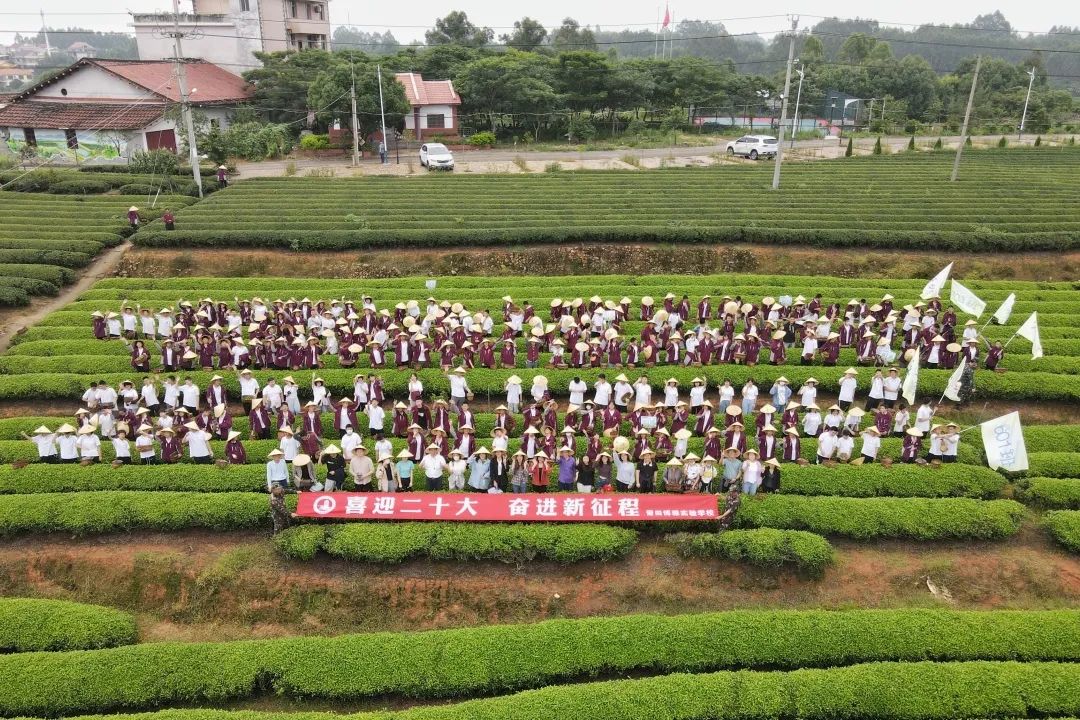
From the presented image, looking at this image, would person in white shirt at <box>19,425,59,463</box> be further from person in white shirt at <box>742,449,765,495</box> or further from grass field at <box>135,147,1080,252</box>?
grass field at <box>135,147,1080,252</box>

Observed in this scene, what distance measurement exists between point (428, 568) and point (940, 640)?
748 centimetres

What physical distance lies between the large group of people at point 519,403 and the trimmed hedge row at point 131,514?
→ 78cm

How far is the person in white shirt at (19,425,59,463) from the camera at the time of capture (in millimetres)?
14375

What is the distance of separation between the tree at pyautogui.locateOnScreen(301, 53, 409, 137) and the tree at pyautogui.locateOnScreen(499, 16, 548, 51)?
2873cm

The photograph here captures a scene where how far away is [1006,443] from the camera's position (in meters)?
13.1

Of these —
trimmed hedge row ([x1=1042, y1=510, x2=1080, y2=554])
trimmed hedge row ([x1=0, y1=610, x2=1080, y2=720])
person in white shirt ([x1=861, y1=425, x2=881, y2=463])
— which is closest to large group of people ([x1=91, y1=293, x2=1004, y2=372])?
person in white shirt ([x1=861, y1=425, x2=881, y2=463])


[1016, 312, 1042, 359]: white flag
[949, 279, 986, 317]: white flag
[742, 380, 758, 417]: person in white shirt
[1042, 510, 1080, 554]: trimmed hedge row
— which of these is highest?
[949, 279, 986, 317]: white flag

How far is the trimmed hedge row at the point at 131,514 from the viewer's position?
12703mm

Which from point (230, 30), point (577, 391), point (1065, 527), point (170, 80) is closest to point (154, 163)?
point (170, 80)

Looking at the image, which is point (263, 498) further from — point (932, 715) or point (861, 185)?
point (861, 185)

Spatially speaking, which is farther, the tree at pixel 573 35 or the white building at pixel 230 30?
the tree at pixel 573 35

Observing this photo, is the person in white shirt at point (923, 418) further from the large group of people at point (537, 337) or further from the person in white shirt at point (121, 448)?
the person in white shirt at point (121, 448)

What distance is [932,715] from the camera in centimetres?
935

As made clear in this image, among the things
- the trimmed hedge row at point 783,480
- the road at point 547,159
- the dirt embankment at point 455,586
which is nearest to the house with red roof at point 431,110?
the road at point 547,159
